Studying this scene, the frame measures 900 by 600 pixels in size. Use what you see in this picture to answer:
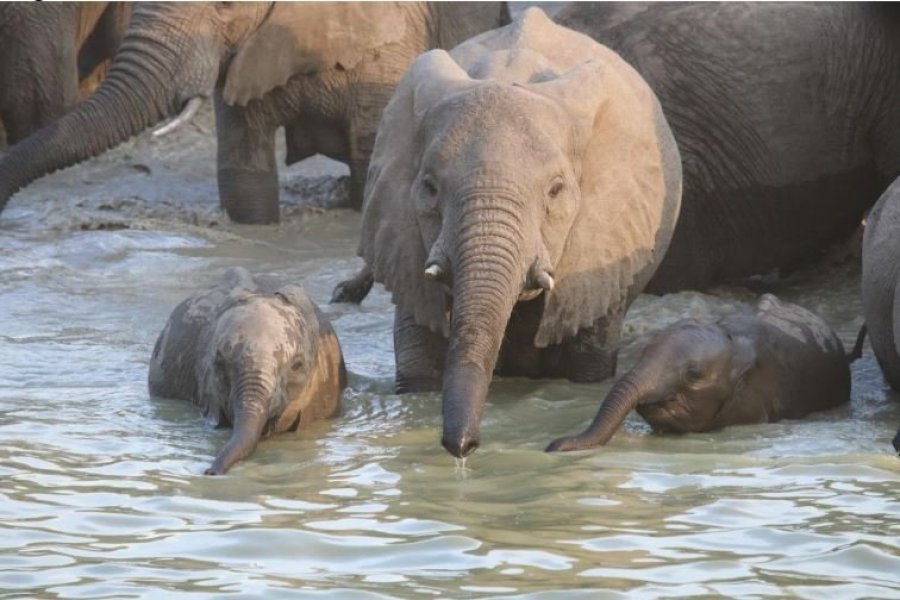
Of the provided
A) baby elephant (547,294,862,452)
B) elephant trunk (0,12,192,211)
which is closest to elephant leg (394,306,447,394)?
baby elephant (547,294,862,452)

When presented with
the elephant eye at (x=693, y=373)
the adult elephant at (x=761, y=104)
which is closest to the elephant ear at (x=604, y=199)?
the elephant eye at (x=693, y=373)

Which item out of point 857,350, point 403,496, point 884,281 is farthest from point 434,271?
point 857,350

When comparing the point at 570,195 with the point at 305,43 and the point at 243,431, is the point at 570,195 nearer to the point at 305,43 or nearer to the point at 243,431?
the point at 243,431

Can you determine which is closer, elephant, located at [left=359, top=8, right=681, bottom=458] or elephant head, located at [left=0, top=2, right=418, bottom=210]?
elephant, located at [left=359, top=8, right=681, bottom=458]

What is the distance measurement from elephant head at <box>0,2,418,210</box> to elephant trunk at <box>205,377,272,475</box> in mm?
4568

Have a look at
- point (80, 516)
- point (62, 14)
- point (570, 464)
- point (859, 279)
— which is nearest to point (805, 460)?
point (570, 464)

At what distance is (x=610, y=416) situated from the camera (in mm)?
6969

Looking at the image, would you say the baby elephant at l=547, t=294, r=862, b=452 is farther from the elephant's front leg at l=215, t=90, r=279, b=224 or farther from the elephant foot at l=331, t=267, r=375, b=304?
the elephant's front leg at l=215, t=90, r=279, b=224

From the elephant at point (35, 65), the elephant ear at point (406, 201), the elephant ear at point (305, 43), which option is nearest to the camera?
the elephant ear at point (406, 201)

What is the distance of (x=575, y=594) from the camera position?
5164mm

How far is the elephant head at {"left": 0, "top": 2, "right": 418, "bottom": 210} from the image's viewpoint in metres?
11.3

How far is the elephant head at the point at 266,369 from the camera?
22.8 feet

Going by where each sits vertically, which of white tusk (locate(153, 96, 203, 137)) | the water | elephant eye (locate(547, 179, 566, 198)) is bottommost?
the water

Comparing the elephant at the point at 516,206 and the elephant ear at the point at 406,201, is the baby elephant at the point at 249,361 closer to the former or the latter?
the elephant ear at the point at 406,201
